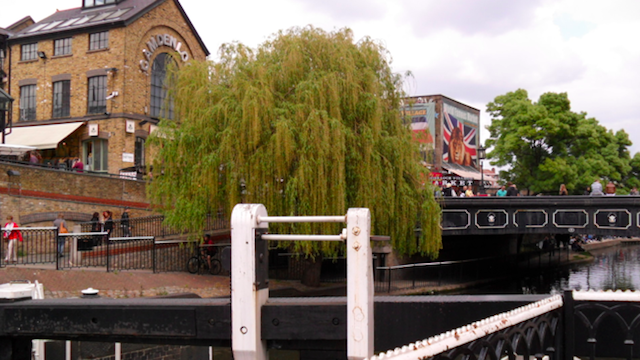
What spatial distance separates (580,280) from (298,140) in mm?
20488

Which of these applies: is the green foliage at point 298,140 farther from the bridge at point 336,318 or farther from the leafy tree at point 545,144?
the leafy tree at point 545,144

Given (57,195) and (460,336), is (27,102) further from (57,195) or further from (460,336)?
(460,336)

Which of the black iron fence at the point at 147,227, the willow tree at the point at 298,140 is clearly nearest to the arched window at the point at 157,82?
the black iron fence at the point at 147,227

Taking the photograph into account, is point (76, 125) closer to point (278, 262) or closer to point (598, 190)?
point (278, 262)

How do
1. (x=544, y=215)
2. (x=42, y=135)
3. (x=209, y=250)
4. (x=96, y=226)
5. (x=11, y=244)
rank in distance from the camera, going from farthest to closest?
1. (x=42, y=135)
2. (x=544, y=215)
3. (x=209, y=250)
4. (x=96, y=226)
5. (x=11, y=244)

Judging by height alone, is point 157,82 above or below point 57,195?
above

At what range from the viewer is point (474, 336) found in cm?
317

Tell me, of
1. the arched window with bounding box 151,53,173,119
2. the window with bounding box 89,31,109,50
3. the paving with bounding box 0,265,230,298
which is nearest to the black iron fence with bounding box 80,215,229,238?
the paving with bounding box 0,265,230,298

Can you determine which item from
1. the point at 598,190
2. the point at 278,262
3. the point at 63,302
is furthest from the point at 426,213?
the point at 63,302

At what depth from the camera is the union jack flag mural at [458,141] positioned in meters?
53.7

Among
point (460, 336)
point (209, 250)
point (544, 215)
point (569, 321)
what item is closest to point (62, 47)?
point (209, 250)

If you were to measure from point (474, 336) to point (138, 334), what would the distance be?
10.8 ft

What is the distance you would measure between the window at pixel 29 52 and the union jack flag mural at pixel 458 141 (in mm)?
33489

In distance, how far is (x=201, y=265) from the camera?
21.5 meters
